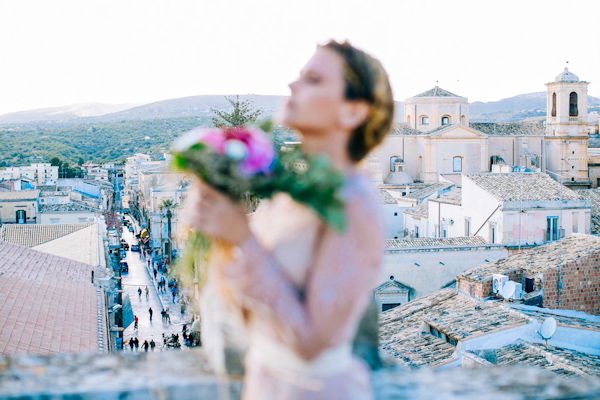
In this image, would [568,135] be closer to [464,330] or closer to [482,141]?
[482,141]

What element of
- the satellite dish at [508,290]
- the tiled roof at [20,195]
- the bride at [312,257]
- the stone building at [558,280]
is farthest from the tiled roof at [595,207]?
the tiled roof at [20,195]

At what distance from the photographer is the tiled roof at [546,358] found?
1084cm

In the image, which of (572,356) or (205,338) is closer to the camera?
(205,338)

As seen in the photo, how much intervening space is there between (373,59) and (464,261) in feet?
72.3

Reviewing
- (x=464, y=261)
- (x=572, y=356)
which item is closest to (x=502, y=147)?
(x=464, y=261)

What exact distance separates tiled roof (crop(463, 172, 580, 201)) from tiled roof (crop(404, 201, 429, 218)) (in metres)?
6.29

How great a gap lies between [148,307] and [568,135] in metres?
37.6

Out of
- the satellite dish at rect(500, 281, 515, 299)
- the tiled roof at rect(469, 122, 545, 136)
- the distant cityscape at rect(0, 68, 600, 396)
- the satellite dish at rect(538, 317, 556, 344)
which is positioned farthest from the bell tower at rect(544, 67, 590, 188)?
the satellite dish at rect(538, 317, 556, 344)

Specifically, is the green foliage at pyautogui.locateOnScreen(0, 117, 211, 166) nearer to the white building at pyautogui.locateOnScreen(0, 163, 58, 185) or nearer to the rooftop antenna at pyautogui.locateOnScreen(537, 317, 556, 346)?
the white building at pyautogui.locateOnScreen(0, 163, 58, 185)

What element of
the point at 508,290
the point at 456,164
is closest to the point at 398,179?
the point at 456,164

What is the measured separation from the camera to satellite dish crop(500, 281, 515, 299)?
16.5 meters

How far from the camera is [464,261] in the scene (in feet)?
76.6

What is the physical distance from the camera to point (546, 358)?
38.4ft

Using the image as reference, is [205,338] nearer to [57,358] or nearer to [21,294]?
[57,358]
